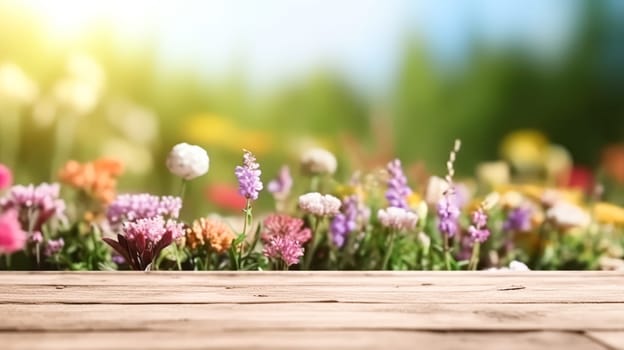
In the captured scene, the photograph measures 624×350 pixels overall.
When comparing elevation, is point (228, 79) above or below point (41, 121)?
above

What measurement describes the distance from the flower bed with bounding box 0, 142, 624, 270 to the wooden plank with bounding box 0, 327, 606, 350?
1.49 ft

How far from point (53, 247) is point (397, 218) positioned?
2.20 ft

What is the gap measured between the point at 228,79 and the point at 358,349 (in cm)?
247

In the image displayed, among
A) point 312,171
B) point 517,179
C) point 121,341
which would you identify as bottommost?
point 121,341

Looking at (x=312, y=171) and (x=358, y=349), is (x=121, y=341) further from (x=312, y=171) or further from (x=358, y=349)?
(x=312, y=171)

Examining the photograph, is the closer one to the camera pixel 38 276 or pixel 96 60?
pixel 38 276

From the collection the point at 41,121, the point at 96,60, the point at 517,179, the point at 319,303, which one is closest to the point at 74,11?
the point at 96,60

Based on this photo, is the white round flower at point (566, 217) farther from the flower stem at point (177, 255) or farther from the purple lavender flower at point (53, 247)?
the purple lavender flower at point (53, 247)

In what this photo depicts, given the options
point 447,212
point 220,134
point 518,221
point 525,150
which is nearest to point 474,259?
point 447,212

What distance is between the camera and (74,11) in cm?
352

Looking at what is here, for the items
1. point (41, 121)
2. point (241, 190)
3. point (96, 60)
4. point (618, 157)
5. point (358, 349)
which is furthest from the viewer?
point (618, 157)

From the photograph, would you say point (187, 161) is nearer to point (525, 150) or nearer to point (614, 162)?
point (525, 150)

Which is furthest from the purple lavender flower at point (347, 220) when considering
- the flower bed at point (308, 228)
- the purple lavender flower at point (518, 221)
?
the purple lavender flower at point (518, 221)

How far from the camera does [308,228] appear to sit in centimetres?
199
